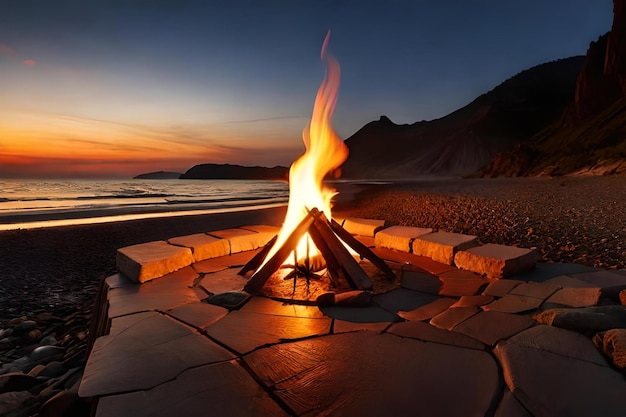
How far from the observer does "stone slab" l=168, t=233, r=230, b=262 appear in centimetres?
509

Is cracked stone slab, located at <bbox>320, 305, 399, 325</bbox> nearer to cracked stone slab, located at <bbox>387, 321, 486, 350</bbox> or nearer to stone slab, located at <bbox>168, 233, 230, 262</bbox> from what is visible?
cracked stone slab, located at <bbox>387, 321, 486, 350</bbox>

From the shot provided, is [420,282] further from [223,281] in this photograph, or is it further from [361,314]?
[223,281]

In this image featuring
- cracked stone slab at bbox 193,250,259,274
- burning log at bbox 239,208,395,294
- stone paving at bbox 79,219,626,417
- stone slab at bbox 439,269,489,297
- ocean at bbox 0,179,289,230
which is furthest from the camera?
ocean at bbox 0,179,289,230

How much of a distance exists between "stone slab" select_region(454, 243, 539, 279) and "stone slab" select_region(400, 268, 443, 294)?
0.58 metres

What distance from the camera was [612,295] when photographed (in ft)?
10.7

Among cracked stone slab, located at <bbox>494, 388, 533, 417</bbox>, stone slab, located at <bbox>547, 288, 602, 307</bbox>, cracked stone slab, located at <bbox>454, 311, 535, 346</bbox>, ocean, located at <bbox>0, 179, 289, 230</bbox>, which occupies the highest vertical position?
stone slab, located at <bbox>547, 288, 602, 307</bbox>

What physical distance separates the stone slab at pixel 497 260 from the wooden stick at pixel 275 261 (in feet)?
7.23

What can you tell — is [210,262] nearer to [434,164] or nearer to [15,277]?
[15,277]

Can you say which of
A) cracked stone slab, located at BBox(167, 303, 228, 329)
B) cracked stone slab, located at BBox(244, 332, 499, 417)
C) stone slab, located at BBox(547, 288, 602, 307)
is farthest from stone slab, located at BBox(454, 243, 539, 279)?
cracked stone slab, located at BBox(167, 303, 228, 329)

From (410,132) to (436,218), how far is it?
175 m

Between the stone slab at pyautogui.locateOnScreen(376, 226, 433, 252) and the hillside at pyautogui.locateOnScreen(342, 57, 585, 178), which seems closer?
the stone slab at pyautogui.locateOnScreen(376, 226, 433, 252)

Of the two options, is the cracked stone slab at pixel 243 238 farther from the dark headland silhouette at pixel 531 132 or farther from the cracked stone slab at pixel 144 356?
the dark headland silhouette at pixel 531 132

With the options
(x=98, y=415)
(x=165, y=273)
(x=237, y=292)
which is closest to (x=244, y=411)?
(x=98, y=415)

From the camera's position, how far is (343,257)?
4.08 metres
